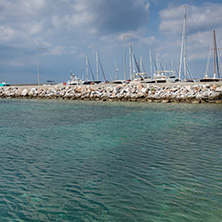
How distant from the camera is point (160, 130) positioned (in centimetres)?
1566

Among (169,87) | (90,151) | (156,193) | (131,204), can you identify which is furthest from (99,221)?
(169,87)

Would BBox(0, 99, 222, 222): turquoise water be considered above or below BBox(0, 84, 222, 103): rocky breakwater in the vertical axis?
below

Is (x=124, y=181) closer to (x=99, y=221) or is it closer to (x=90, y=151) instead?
(x=99, y=221)

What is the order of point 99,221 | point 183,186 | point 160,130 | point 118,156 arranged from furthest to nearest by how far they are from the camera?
point 160,130 → point 118,156 → point 183,186 → point 99,221

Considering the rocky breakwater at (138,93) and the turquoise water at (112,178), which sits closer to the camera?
the turquoise water at (112,178)

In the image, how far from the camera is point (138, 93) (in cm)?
3984

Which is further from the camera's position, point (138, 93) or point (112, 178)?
point (138, 93)

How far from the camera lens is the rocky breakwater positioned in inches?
1336

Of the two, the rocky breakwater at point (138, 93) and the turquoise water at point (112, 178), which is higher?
the rocky breakwater at point (138, 93)

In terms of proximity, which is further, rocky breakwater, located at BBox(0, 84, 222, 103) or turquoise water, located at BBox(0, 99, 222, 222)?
rocky breakwater, located at BBox(0, 84, 222, 103)

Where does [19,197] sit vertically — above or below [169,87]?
below

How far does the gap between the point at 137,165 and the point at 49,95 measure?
151ft

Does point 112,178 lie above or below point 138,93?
below

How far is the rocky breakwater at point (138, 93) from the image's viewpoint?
111 ft
